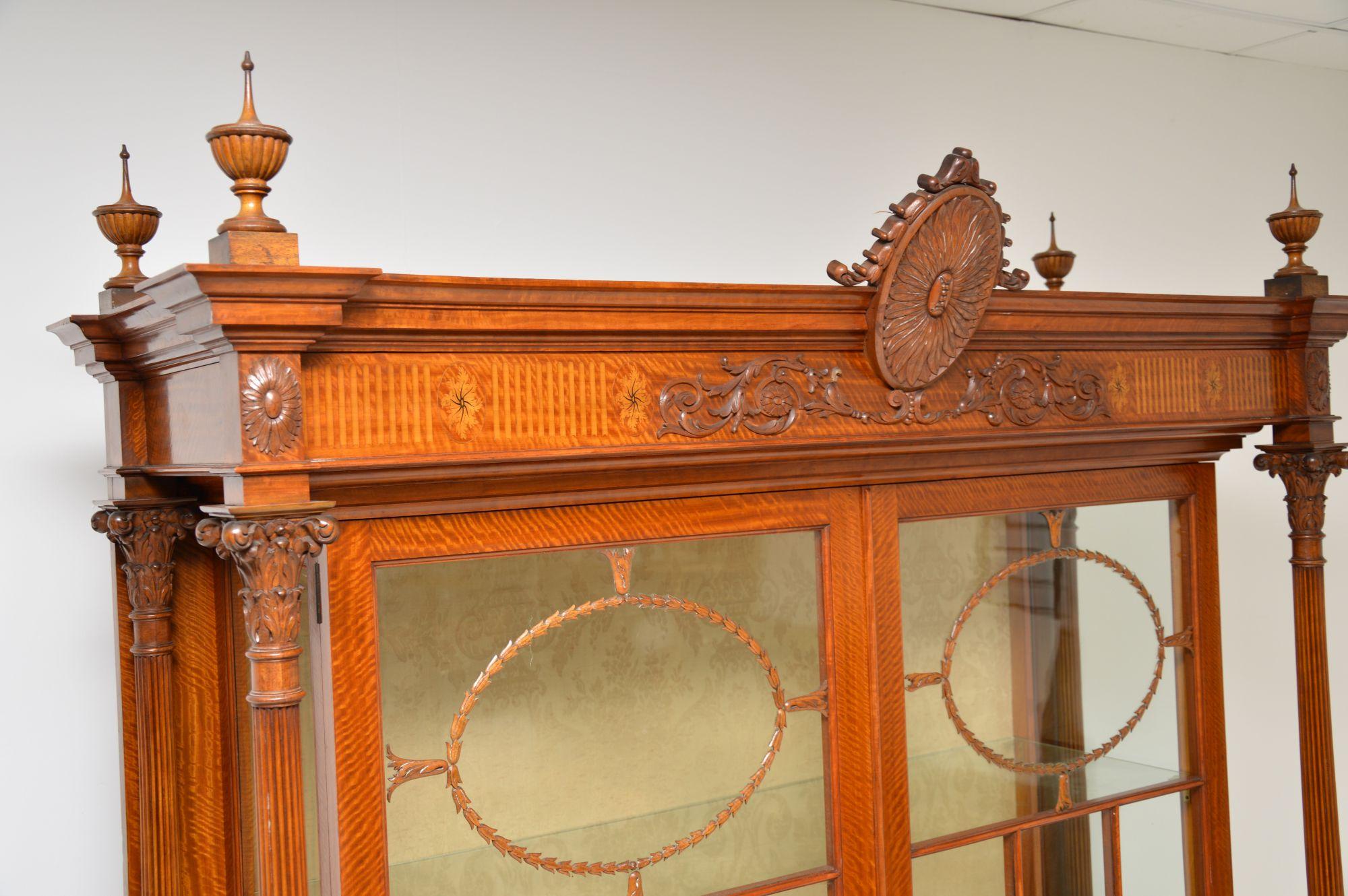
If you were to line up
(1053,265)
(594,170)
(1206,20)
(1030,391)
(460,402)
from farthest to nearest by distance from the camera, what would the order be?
(1206,20) < (1053,265) < (594,170) < (1030,391) < (460,402)

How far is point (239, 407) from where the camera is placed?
116 centimetres

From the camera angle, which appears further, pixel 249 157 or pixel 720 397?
pixel 720 397

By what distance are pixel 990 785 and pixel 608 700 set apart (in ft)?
1.89

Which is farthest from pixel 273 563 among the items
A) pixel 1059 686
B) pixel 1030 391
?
pixel 1059 686

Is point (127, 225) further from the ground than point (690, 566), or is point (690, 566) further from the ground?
point (127, 225)

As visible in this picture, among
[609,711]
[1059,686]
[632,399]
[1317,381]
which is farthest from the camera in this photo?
[1317,381]

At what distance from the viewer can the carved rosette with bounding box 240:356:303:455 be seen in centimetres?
116

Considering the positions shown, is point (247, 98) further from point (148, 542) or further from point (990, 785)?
point (990, 785)

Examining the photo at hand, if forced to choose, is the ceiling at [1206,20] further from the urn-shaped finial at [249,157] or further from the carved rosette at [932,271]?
the urn-shaped finial at [249,157]

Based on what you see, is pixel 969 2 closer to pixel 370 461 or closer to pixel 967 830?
pixel 967 830

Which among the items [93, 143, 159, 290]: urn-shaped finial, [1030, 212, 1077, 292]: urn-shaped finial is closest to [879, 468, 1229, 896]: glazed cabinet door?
[1030, 212, 1077, 292]: urn-shaped finial

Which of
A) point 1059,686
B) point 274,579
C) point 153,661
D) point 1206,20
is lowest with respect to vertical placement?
point 1059,686

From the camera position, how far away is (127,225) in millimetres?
1603

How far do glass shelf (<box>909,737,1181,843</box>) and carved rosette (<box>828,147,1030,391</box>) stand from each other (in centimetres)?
51
